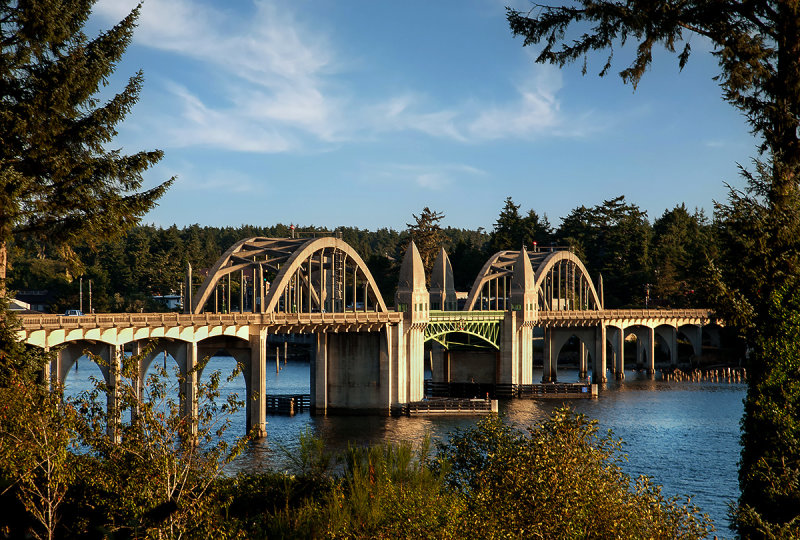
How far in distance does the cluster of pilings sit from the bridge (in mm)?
6812

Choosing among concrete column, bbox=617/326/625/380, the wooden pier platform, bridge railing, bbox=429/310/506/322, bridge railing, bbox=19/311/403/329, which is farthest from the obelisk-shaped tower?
the wooden pier platform

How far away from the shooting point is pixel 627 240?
17600cm

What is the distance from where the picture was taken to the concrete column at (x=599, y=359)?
120m

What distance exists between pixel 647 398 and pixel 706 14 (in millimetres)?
82460

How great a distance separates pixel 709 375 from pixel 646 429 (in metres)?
52.6

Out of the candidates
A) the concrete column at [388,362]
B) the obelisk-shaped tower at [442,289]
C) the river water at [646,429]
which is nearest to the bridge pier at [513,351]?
the river water at [646,429]

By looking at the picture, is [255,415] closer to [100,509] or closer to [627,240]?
[100,509]

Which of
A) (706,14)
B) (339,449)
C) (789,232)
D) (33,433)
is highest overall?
(706,14)

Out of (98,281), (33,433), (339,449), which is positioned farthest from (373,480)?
(98,281)

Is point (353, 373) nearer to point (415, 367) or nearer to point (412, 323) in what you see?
point (415, 367)

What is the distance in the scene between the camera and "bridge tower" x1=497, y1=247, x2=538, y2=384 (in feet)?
348

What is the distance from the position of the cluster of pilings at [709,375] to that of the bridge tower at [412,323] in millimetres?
46005

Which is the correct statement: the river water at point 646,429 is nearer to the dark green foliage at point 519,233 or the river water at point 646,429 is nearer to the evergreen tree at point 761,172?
the evergreen tree at point 761,172

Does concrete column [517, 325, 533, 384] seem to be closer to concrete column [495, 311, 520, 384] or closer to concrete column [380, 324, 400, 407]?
concrete column [495, 311, 520, 384]
